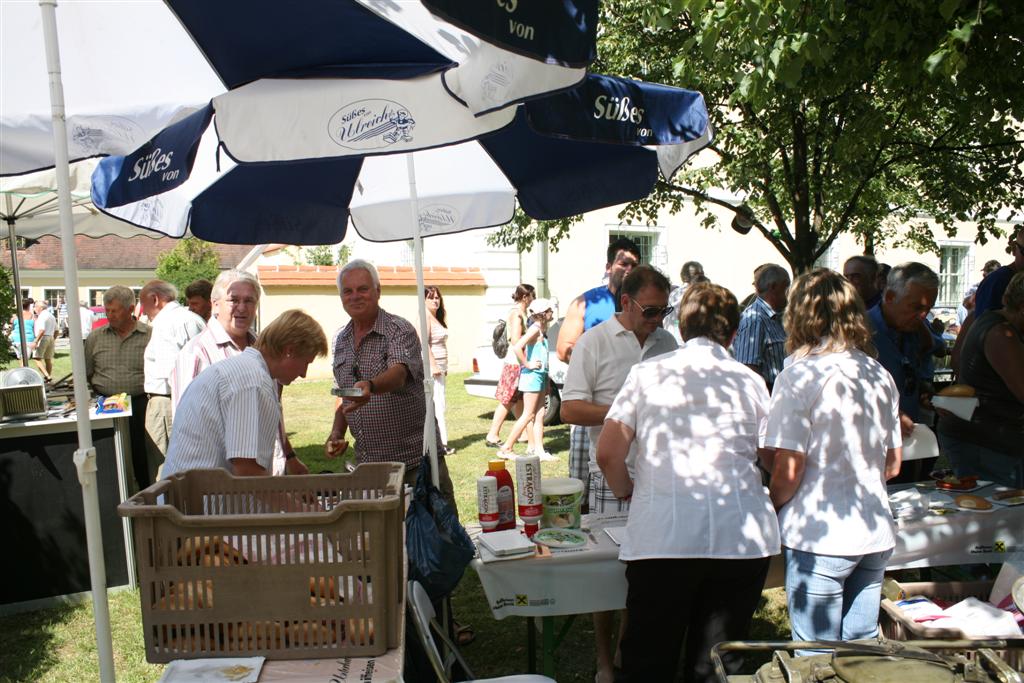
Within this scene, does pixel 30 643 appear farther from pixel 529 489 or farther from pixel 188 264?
pixel 188 264

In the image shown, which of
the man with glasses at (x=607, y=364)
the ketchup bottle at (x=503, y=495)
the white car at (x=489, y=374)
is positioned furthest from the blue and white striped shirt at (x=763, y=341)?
the white car at (x=489, y=374)

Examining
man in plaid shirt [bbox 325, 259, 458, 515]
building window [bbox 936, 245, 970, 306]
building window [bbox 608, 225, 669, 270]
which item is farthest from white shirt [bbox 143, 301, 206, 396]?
building window [bbox 936, 245, 970, 306]

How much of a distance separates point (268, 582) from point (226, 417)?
35.0 inches

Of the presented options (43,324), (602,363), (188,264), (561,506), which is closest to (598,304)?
(602,363)

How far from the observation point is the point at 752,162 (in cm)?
937

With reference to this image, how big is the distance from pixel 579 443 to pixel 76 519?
3219mm

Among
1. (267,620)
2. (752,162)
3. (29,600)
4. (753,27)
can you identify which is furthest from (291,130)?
(752,162)

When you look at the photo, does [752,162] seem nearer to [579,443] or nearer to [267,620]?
[579,443]

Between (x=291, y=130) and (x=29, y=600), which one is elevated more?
(x=291, y=130)

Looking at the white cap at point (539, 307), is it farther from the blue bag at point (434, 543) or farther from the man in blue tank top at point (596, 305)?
the blue bag at point (434, 543)

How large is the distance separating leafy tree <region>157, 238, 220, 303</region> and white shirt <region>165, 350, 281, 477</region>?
96.1 feet

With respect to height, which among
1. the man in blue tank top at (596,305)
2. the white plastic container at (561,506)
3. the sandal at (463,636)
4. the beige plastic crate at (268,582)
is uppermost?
the man in blue tank top at (596,305)

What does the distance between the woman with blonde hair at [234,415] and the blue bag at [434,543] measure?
0.59m

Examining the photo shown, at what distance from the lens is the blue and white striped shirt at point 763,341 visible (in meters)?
5.46
